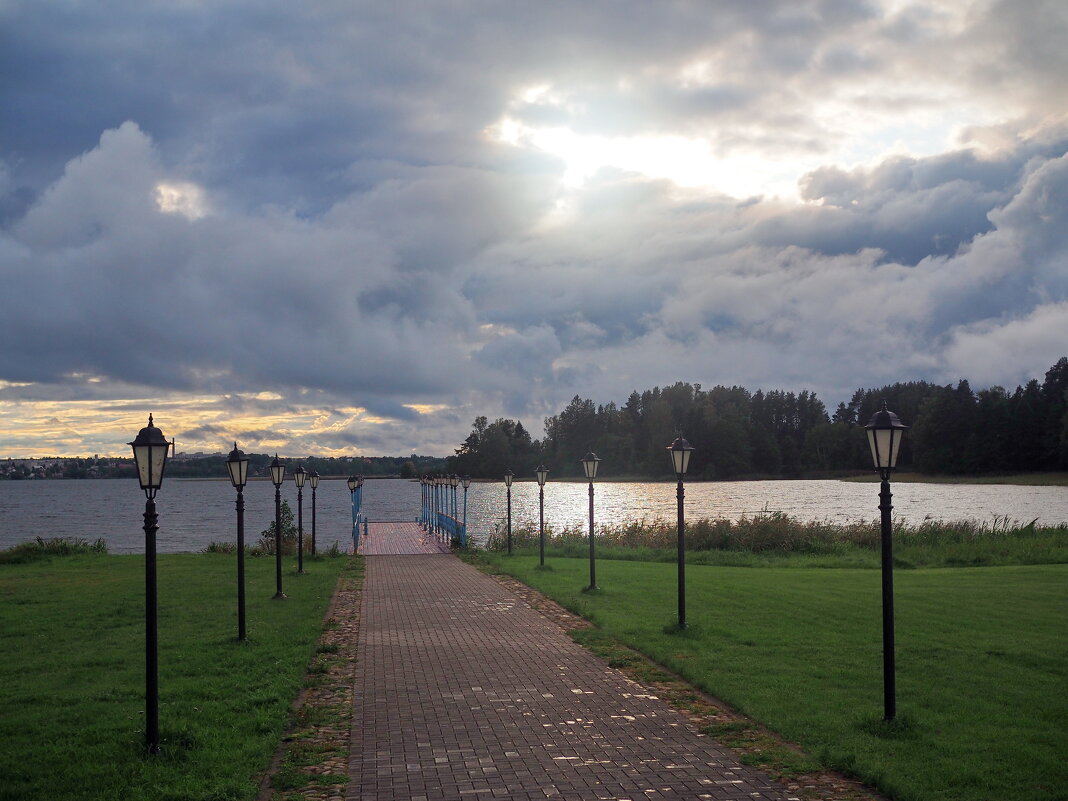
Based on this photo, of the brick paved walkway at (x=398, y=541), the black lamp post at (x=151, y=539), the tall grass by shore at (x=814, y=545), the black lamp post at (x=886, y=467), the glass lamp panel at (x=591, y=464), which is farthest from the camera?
the brick paved walkway at (x=398, y=541)

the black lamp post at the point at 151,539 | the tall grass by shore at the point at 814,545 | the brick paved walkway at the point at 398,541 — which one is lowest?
the brick paved walkway at the point at 398,541

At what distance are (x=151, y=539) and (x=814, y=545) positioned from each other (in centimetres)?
2596

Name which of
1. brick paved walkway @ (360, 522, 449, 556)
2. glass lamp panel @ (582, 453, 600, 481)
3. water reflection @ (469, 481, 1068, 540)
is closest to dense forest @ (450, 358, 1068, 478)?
water reflection @ (469, 481, 1068, 540)

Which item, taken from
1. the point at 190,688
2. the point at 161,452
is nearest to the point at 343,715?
the point at 190,688

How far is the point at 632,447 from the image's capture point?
123438mm

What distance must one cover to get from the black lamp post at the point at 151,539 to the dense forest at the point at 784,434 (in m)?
78.5

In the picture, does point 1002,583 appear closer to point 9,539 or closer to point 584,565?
point 584,565

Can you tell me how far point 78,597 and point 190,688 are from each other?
34.8 feet

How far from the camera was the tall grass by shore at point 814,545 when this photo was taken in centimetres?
2578

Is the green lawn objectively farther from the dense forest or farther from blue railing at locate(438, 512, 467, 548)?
the dense forest

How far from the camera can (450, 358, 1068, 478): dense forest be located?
9481 cm

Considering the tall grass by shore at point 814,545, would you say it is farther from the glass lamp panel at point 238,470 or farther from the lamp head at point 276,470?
the glass lamp panel at point 238,470

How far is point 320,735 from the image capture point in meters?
7.69

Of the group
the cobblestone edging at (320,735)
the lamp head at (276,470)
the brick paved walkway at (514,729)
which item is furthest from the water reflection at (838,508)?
the cobblestone edging at (320,735)
